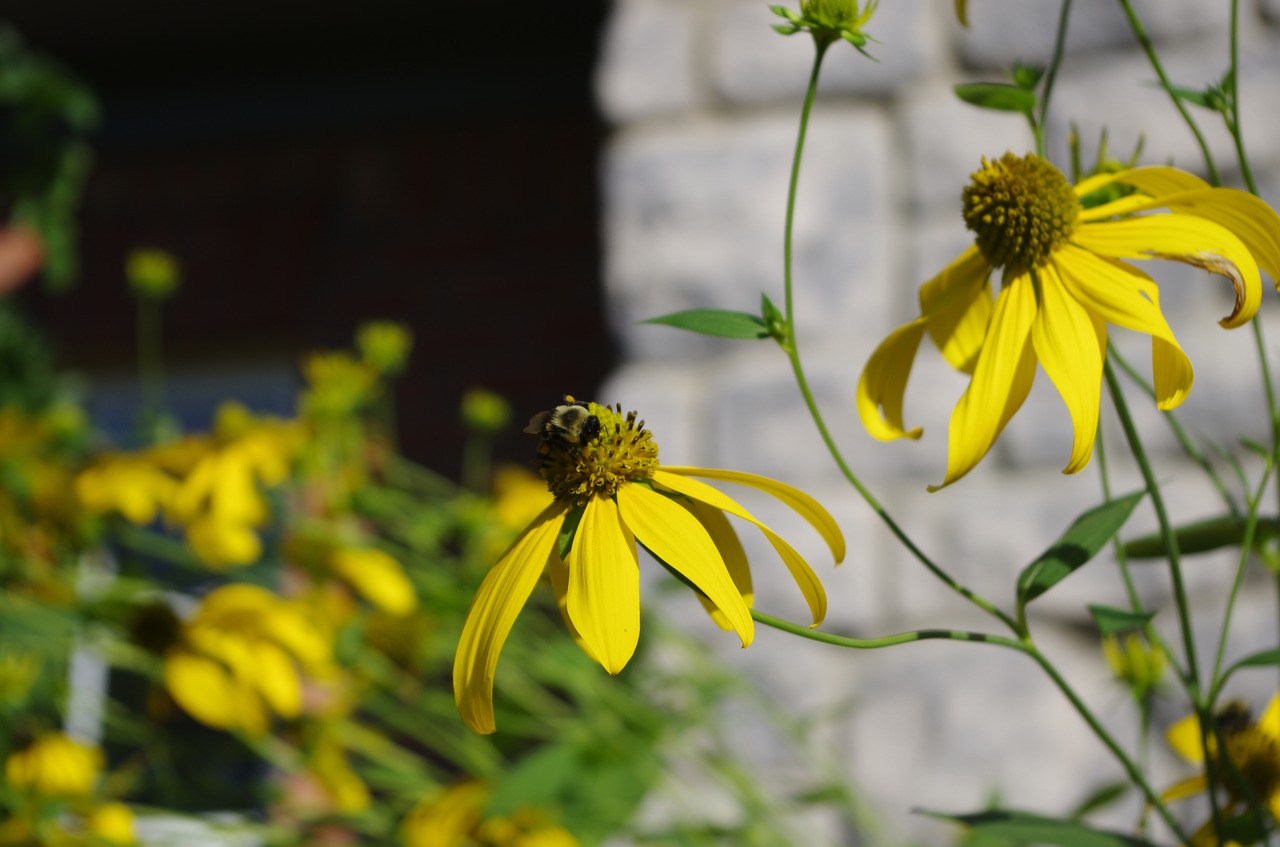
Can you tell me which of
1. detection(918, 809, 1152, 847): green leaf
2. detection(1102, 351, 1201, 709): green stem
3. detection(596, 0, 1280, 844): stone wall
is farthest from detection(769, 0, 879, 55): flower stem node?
detection(596, 0, 1280, 844): stone wall

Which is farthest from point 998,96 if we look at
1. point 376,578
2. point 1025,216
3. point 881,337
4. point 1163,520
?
point 881,337

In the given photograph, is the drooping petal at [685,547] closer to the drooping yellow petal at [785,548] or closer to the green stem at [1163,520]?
the drooping yellow petal at [785,548]

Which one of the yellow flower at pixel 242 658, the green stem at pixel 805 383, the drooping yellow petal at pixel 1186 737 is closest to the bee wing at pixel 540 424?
the green stem at pixel 805 383

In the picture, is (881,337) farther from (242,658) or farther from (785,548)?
(785,548)

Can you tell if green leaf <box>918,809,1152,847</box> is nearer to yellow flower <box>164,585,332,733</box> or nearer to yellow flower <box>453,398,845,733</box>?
yellow flower <box>453,398,845,733</box>

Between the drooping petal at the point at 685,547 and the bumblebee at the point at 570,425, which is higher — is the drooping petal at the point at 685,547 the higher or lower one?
the lower one
